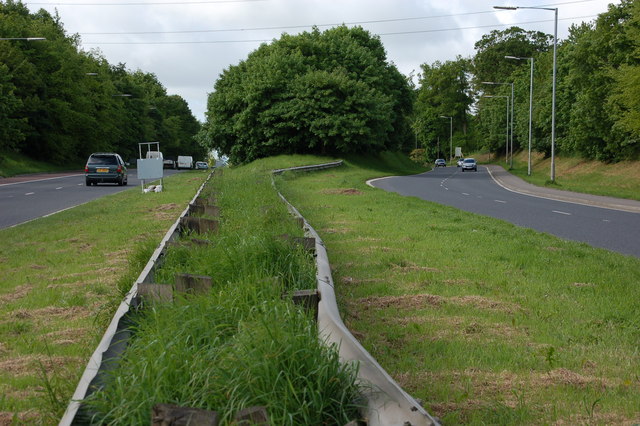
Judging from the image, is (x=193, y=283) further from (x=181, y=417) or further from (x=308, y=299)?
(x=181, y=417)

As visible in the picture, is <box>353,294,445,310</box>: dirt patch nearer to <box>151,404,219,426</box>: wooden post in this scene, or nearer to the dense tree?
<box>151,404,219,426</box>: wooden post

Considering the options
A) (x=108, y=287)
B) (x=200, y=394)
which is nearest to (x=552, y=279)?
(x=108, y=287)

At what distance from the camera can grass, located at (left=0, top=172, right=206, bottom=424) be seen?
4.55 metres

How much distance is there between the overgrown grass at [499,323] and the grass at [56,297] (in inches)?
86.6

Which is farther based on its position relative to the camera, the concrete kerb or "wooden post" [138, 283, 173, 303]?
"wooden post" [138, 283, 173, 303]

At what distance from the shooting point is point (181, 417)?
3172 mm

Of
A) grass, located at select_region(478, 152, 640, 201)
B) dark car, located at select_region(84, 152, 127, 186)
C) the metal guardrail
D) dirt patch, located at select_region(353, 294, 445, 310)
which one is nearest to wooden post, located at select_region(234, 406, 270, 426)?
the metal guardrail

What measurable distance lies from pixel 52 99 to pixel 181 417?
243 ft

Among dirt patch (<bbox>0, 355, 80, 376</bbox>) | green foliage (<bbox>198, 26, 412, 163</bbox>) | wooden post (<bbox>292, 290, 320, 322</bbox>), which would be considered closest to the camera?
dirt patch (<bbox>0, 355, 80, 376</bbox>)

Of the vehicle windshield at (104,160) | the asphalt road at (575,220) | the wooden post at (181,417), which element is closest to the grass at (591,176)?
the asphalt road at (575,220)

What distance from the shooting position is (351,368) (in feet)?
12.6

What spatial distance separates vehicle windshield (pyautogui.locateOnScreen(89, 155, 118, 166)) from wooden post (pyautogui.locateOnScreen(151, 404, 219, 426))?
1447 inches

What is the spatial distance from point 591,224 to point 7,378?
16.5m

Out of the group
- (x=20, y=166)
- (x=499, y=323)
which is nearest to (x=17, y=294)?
(x=499, y=323)
